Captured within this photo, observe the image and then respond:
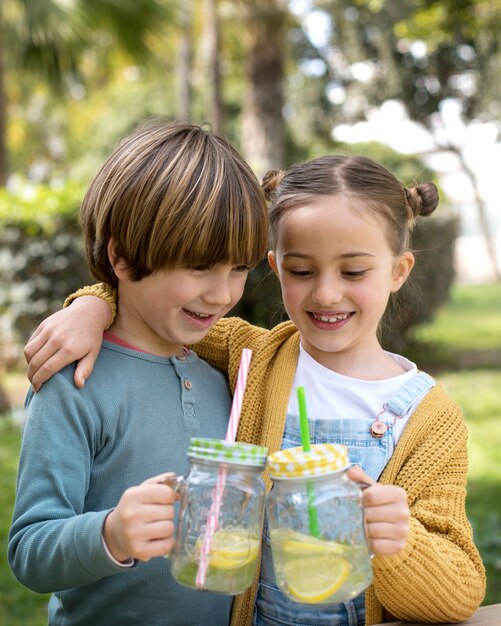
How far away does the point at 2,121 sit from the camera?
8.84 m

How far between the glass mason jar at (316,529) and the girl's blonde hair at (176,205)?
57 cm

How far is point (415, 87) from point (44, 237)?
1518 centimetres

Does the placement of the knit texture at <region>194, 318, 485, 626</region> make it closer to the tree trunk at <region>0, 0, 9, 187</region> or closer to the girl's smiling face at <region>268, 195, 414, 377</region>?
the girl's smiling face at <region>268, 195, 414, 377</region>

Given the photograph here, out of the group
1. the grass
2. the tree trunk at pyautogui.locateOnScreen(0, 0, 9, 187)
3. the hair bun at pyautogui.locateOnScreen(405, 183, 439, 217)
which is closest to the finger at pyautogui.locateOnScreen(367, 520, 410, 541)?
the hair bun at pyautogui.locateOnScreen(405, 183, 439, 217)

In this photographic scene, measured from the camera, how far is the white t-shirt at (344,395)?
6.05 feet

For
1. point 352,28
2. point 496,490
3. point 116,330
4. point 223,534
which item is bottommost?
point 496,490

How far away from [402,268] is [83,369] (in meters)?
0.83

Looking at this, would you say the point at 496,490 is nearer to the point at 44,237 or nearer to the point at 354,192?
the point at 354,192

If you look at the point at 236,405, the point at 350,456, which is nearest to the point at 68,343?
the point at 236,405

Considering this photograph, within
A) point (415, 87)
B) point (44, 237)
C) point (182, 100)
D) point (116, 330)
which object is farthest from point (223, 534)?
point (415, 87)

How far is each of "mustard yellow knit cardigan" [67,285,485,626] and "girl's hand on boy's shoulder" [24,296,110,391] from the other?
11 centimetres

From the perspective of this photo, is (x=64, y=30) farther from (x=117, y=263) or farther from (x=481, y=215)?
(x=481, y=215)

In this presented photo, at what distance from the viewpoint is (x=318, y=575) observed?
1219 mm

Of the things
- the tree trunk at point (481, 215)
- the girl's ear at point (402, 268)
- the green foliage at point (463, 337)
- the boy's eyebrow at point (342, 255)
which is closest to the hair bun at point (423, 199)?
the girl's ear at point (402, 268)
